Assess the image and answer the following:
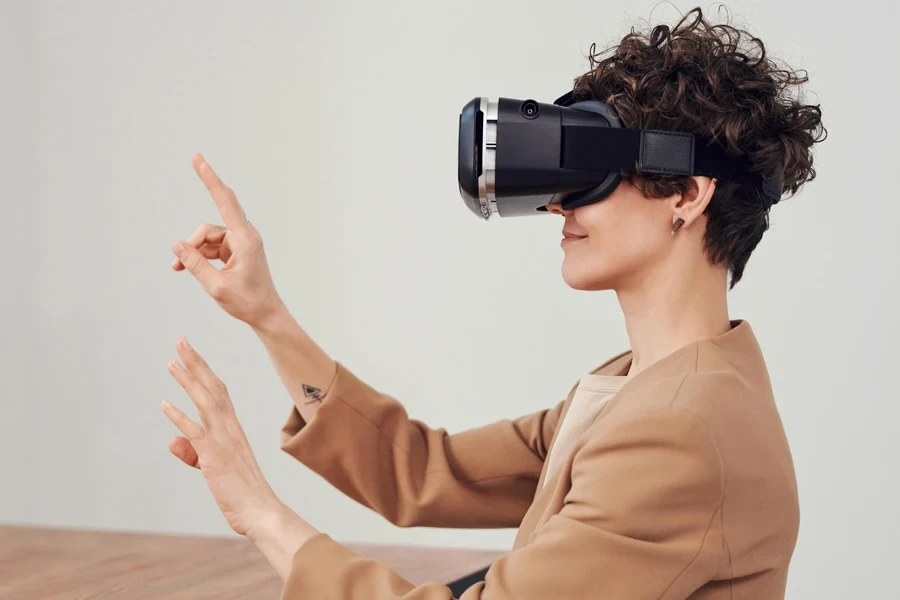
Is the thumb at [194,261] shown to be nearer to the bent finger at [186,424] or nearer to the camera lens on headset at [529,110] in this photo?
the bent finger at [186,424]

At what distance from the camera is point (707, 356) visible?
1.09 meters

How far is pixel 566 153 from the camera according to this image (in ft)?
3.74

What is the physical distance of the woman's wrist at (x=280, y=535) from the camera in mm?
1038

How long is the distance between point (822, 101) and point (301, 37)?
148 cm

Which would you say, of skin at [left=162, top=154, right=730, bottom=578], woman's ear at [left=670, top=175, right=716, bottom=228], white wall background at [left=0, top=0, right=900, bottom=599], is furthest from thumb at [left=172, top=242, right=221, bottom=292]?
white wall background at [left=0, top=0, right=900, bottom=599]

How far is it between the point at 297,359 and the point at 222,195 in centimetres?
26

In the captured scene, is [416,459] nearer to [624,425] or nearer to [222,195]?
[222,195]

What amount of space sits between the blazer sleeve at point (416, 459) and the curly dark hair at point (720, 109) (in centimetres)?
45

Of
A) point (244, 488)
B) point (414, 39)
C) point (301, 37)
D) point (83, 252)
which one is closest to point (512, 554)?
point (244, 488)

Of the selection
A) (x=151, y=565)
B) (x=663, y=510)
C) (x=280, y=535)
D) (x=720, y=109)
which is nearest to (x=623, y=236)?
(x=720, y=109)

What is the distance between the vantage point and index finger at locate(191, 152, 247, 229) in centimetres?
129

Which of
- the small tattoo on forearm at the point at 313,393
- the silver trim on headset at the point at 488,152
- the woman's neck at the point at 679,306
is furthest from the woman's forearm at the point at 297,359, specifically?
the woman's neck at the point at 679,306

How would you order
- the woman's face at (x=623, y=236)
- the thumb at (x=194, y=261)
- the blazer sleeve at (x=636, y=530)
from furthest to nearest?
the thumb at (x=194, y=261)
the woman's face at (x=623, y=236)
the blazer sleeve at (x=636, y=530)

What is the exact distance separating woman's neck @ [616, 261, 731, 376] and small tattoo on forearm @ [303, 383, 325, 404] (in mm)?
501
